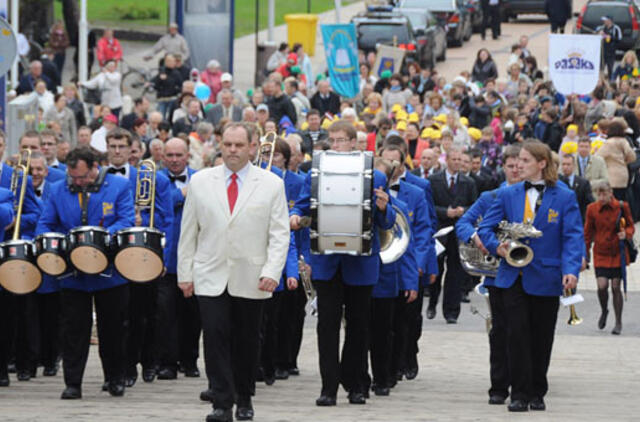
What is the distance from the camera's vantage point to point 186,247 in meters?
9.88

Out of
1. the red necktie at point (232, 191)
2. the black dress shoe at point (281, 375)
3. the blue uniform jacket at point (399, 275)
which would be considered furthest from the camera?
the black dress shoe at point (281, 375)

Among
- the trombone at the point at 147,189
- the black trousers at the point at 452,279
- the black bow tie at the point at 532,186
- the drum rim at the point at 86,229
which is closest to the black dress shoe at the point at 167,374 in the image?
the trombone at the point at 147,189

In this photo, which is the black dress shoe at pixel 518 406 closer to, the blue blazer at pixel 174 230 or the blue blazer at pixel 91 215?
the blue blazer at pixel 91 215

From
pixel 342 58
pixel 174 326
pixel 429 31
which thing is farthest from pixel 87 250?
pixel 429 31

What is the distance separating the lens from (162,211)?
1238cm

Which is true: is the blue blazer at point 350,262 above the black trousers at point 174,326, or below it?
above

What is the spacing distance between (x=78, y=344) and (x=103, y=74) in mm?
18592

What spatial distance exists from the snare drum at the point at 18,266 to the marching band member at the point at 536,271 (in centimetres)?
320

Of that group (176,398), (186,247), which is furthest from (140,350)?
(186,247)

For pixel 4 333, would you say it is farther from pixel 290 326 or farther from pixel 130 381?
pixel 290 326

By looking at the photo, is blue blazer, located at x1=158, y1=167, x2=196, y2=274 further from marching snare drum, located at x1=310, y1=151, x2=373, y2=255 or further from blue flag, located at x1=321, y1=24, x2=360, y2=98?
blue flag, located at x1=321, y1=24, x2=360, y2=98

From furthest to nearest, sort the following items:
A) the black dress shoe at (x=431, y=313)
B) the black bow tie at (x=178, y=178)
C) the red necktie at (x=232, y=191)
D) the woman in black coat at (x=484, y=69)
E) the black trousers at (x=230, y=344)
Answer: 1. the woman in black coat at (x=484, y=69)
2. the black dress shoe at (x=431, y=313)
3. the black bow tie at (x=178, y=178)
4. the red necktie at (x=232, y=191)
5. the black trousers at (x=230, y=344)

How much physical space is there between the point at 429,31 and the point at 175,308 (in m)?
30.4

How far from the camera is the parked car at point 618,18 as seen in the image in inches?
1590
